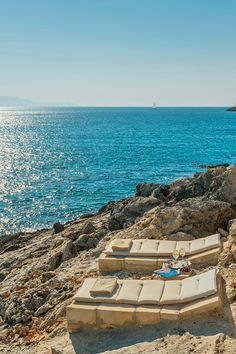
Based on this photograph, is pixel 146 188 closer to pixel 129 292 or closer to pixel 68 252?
pixel 68 252

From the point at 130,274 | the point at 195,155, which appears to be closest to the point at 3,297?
the point at 130,274

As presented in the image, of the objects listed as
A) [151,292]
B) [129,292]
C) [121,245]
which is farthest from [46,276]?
[151,292]

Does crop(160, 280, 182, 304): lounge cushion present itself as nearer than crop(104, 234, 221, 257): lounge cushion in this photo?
Yes

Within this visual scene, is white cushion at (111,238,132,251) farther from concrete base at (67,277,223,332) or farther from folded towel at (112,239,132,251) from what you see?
concrete base at (67,277,223,332)

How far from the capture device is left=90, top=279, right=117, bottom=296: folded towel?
10.4m

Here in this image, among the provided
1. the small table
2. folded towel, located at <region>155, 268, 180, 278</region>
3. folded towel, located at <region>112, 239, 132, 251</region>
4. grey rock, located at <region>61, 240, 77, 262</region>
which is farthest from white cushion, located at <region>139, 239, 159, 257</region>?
grey rock, located at <region>61, 240, 77, 262</region>

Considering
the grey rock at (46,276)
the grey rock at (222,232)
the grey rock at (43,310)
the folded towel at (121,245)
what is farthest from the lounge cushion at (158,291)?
the grey rock at (222,232)

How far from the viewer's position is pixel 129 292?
10531 millimetres

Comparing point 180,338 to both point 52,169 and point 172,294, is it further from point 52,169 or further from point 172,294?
point 52,169

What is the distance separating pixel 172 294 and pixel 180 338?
120 centimetres

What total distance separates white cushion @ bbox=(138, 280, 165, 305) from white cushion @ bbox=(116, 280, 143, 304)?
0.36 ft

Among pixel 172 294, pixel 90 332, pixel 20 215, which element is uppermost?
pixel 172 294

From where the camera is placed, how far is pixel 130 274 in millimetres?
12664

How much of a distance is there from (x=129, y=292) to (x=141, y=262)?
237cm
